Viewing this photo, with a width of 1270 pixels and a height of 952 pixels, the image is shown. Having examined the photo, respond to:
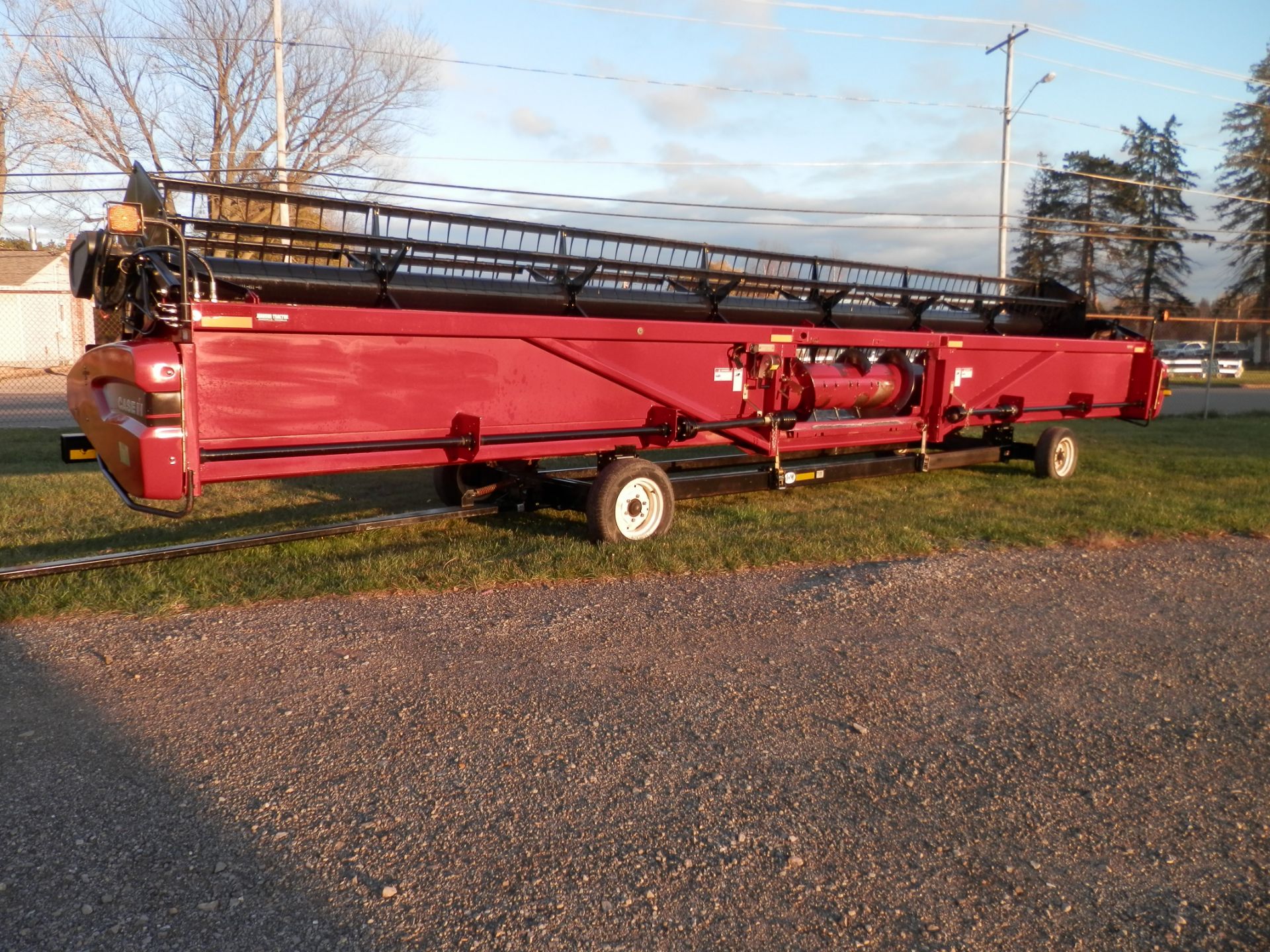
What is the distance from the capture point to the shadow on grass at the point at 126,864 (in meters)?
2.52

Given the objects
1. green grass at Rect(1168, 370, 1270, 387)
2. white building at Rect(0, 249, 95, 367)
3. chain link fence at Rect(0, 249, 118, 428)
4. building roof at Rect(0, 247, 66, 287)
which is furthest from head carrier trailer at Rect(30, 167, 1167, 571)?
building roof at Rect(0, 247, 66, 287)

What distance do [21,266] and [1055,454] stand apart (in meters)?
34.6

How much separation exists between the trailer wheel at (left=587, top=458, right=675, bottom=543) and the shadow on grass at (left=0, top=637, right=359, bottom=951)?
372 cm

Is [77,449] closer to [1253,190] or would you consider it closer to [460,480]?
[460,480]

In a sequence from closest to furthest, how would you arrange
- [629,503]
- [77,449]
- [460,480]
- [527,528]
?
[77,449], [629,503], [527,528], [460,480]

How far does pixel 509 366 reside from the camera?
6.75 metres

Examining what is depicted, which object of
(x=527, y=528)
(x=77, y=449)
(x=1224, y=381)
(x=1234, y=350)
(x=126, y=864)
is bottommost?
(x=126, y=864)

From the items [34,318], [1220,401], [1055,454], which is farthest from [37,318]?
[1220,401]

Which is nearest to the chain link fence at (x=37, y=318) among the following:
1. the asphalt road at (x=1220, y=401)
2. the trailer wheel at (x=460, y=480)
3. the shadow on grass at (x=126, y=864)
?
the trailer wheel at (x=460, y=480)

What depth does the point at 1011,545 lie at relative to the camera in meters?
7.27

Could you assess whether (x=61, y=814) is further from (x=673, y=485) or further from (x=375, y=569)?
(x=673, y=485)

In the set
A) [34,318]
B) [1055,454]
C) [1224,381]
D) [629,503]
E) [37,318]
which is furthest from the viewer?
[1224,381]

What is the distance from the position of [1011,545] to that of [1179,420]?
45.6ft

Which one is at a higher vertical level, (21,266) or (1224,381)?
(21,266)
